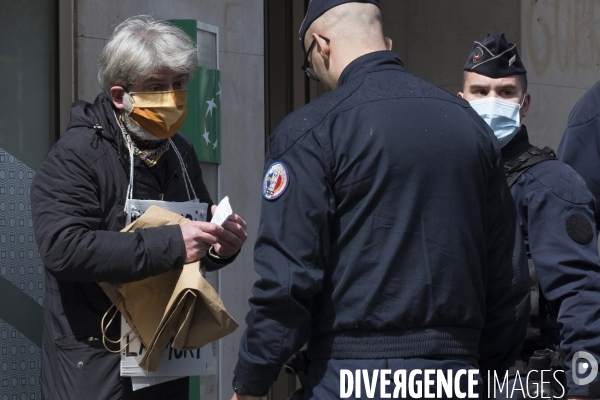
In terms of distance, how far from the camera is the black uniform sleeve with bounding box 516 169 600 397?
10.1 feet

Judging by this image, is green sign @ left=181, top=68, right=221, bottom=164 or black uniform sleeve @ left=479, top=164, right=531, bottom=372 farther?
green sign @ left=181, top=68, right=221, bottom=164

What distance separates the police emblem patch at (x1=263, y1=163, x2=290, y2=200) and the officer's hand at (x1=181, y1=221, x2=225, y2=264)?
2.06 ft

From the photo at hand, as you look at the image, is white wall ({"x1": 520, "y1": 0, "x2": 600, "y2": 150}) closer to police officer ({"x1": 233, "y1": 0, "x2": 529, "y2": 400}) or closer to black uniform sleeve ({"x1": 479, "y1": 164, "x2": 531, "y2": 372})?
black uniform sleeve ({"x1": 479, "y1": 164, "x2": 531, "y2": 372})

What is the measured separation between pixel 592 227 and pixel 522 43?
16.8ft

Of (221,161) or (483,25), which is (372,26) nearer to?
(221,161)

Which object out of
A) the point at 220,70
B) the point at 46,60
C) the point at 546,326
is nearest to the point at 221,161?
the point at 220,70

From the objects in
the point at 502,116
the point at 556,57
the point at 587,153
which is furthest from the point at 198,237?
the point at 556,57

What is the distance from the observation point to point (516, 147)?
3.53 metres

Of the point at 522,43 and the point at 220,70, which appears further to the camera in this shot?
the point at 522,43

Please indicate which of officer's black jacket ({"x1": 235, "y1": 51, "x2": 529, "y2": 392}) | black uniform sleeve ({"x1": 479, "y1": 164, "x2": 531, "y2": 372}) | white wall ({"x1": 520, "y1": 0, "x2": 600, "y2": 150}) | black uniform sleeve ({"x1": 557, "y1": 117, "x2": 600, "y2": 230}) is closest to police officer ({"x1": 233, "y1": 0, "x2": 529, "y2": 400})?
officer's black jacket ({"x1": 235, "y1": 51, "x2": 529, "y2": 392})

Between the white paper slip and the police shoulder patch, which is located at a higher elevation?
the white paper slip

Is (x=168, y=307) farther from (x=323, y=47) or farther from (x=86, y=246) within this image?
(x=323, y=47)

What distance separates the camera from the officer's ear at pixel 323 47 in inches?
108

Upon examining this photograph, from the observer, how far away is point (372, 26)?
8.95ft
